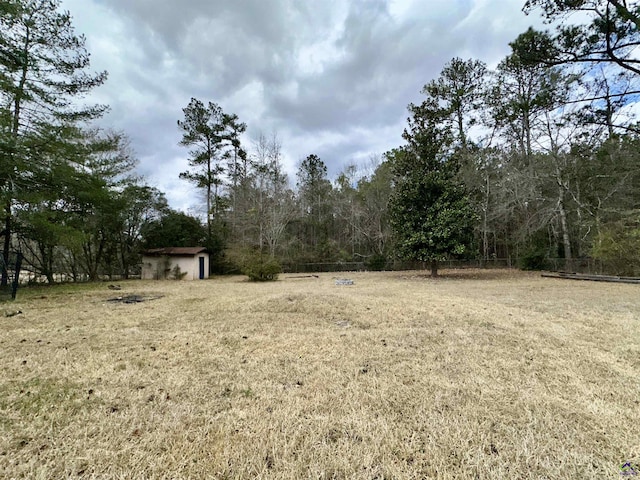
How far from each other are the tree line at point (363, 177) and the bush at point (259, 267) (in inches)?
9.1

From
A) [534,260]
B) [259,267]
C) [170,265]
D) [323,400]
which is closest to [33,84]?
[170,265]

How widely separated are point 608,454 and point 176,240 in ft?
72.9

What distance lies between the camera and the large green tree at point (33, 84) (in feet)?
27.3

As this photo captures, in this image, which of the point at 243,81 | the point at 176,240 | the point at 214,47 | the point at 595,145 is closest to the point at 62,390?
the point at 214,47

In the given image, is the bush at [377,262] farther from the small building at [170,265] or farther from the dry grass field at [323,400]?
the dry grass field at [323,400]

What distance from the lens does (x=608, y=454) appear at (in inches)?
65.8

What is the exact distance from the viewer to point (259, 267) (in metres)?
15.7

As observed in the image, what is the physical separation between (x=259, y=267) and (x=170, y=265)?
256 inches

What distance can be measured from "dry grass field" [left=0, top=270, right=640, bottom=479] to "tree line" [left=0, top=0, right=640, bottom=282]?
25.7ft

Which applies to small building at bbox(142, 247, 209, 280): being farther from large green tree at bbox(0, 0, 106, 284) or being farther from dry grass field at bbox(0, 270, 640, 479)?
dry grass field at bbox(0, 270, 640, 479)

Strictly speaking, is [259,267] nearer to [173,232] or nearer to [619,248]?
[173,232]

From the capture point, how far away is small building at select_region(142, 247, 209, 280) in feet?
57.8

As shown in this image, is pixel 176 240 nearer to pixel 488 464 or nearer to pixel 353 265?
pixel 353 265

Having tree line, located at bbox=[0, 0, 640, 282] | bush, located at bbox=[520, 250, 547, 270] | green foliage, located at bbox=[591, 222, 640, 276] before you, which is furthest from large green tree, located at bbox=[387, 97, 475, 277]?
bush, located at bbox=[520, 250, 547, 270]
